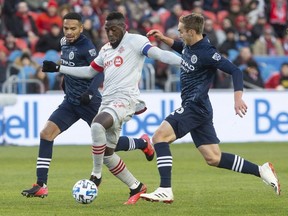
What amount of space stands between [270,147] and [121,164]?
1049cm

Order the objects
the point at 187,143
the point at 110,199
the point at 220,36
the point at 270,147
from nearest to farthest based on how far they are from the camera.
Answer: the point at 110,199
the point at 270,147
the point at 187,143
the point at 220,36

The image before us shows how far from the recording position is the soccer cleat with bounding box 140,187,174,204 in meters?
11.5

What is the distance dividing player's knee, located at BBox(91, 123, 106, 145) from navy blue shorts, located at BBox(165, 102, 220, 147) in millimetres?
774

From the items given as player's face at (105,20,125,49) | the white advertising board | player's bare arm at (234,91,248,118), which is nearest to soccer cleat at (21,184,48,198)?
player's face at (105,20,125,49)

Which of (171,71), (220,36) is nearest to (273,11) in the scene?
(220,36)

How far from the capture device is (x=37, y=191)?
41.9 ft

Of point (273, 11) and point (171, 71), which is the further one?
point (273, 11)

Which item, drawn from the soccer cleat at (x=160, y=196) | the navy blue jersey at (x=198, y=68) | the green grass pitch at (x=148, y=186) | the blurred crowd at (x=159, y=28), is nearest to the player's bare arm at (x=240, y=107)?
the navy blue jersey at (x=198, y=68)

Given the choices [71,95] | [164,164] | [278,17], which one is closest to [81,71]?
[71,95]

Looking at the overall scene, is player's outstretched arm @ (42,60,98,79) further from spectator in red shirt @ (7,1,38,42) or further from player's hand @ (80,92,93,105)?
spectator in red shirt @ (7,1,38,42)

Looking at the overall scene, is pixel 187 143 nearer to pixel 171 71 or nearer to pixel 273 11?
pixel 171 71

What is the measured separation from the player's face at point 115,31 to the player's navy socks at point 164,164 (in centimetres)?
141

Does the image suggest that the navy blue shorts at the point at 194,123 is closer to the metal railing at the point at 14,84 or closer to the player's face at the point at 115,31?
the player's face at the point at 115,31

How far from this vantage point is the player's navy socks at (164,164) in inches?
458
